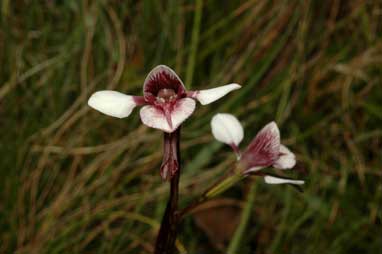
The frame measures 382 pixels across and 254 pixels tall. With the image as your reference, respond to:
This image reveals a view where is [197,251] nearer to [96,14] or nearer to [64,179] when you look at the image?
[64,179]

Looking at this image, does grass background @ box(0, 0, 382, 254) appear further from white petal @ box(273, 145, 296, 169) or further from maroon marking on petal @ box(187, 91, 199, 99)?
maroon marking on petal @ box(187, 91, 199, 99)

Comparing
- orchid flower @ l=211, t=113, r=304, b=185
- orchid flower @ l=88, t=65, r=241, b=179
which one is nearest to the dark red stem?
orchid flower @ l=88, t=65, r=241, b=179

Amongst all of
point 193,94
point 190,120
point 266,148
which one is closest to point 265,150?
point 266,148

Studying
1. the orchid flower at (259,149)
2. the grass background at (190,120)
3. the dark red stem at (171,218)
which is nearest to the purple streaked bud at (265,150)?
→ the orchid flower at (259,149)

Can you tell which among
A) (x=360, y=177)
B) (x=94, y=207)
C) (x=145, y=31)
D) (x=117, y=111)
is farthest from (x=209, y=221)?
(x=117, y=111)

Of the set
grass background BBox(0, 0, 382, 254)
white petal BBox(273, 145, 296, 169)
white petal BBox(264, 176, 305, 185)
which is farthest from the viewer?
grass background BBox(0, 0, 382, 254)

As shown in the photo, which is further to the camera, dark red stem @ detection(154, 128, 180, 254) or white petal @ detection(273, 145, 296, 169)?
white petal @ detection(273, 145, 296, 169)
